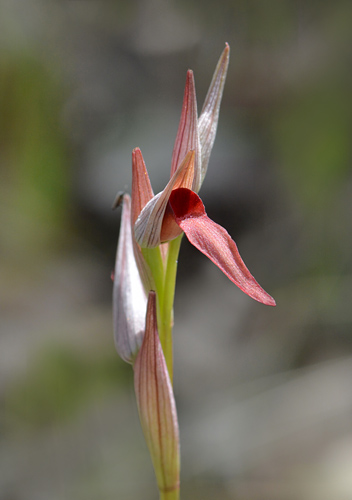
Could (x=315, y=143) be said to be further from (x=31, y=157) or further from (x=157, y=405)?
(x=157, y=405)

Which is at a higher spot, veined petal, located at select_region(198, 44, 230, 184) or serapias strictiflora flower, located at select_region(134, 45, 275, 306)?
veined petal, located at select_region(198, 44, 230, 184)

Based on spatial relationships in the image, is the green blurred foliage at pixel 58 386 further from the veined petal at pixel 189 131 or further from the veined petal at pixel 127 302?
the veined petal at pixel 189 131

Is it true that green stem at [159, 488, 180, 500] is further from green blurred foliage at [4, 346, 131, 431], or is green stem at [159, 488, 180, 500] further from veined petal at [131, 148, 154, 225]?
green blurred foliage at [4, 346, 131, 431]

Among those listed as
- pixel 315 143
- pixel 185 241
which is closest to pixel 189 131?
pixel 185 241

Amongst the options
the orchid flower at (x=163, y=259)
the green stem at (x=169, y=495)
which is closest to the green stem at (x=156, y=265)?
the orchid flower at (x=163, y=259)

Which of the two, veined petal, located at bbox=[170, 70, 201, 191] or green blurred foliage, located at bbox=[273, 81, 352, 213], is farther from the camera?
green blurred foliage, located at bbox=[273, 81, 352, 213]

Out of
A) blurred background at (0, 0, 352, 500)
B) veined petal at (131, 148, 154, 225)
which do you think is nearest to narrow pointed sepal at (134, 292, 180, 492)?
veined petal at (131, 148, 154, 225)

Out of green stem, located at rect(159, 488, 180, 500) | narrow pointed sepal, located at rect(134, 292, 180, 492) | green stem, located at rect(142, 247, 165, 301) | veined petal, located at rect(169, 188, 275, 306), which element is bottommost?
green stem, located at rect(159, 488, 180, 500)
